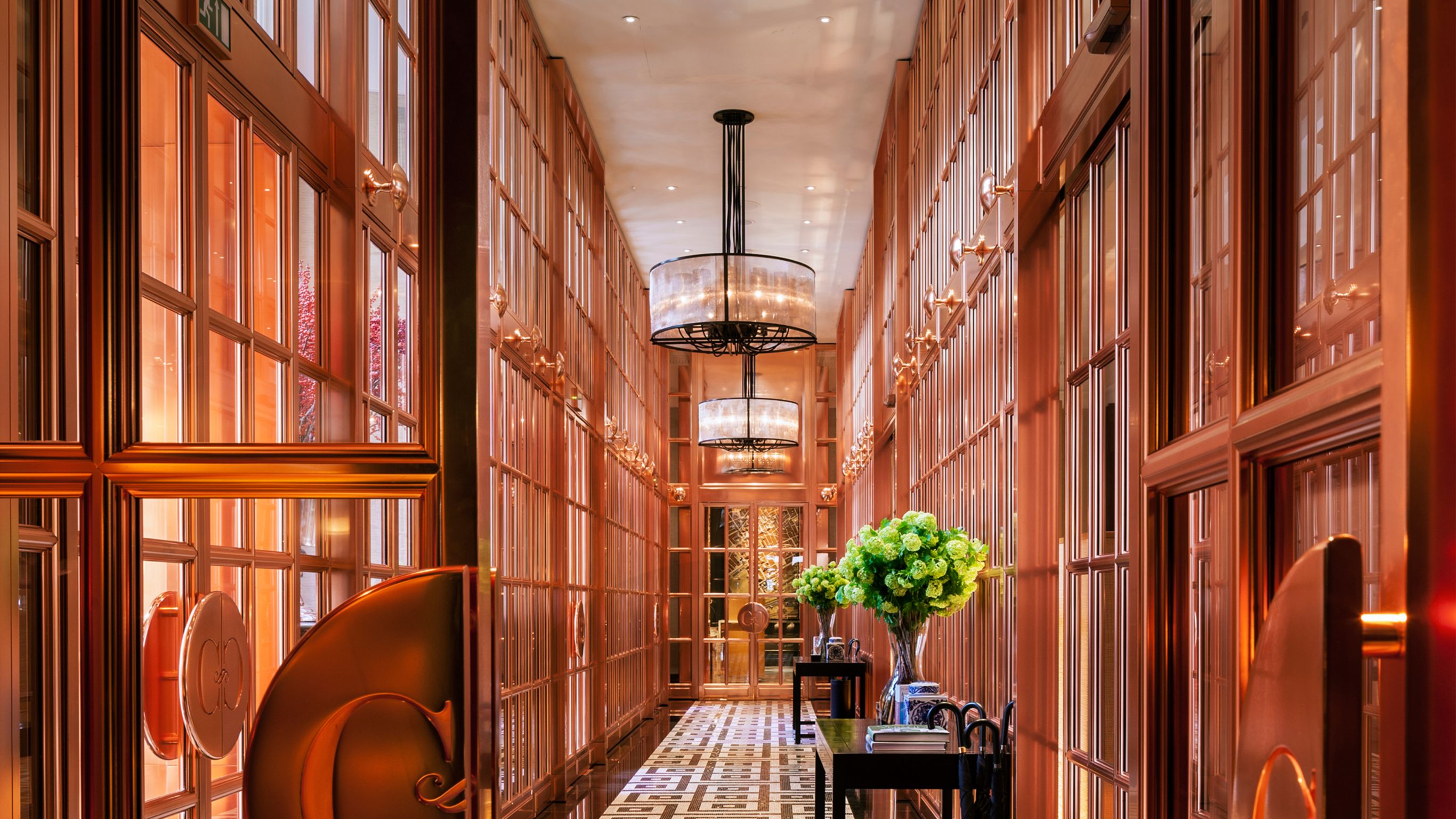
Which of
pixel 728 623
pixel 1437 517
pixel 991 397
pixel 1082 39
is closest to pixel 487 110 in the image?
pixel 1437 517

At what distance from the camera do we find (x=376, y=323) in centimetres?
101

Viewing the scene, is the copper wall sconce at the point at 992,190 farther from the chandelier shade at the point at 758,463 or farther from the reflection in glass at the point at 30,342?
the chandelier shade at the point at 758,463

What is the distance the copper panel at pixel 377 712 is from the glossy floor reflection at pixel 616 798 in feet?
16.4

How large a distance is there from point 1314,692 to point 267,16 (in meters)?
0.90

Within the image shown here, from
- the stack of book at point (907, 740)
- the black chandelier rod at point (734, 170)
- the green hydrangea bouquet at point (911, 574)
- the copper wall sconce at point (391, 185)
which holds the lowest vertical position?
the stack of book at point (907, 740)

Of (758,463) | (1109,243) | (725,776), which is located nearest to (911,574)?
(1109,243)

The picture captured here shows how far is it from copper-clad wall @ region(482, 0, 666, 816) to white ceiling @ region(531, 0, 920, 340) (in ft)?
0.81

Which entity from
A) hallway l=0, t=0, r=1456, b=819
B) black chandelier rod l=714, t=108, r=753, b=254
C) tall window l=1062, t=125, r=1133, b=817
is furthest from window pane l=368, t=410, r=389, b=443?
black chandelier rod l=714, t=108, r=753, b=254

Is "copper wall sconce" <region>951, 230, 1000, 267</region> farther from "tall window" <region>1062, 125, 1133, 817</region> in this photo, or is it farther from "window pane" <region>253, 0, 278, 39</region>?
"window pane" <region>253, 0, 278, 39</region>

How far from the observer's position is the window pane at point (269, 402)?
38.5 inches

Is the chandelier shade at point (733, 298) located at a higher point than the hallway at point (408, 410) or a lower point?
higher

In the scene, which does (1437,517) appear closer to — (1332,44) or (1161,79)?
(1332,44)

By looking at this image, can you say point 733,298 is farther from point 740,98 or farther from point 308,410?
point 308,410

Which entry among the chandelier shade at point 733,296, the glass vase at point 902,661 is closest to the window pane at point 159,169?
the glass vase at point 902,661
